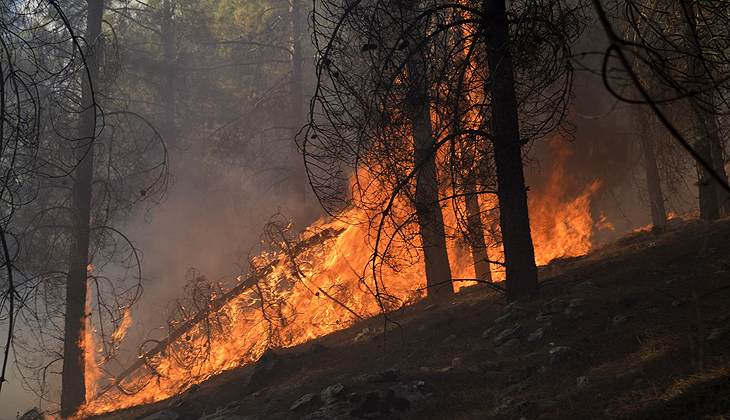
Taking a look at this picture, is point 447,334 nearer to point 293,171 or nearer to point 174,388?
point 174,388

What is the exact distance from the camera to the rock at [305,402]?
5.84 metres

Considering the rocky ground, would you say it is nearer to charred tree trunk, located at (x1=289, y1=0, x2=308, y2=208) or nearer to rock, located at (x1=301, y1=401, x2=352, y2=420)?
rock, located at (x1=301, y1=401, x2=352, y2=420)

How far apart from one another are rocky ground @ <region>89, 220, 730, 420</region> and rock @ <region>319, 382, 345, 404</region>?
0.03 metres

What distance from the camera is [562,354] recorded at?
5.16 m

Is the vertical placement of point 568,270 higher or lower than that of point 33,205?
lower

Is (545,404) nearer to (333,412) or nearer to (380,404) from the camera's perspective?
(380,404)

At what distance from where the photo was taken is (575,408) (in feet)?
13.4

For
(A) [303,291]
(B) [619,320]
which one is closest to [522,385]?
(B) [619,320]

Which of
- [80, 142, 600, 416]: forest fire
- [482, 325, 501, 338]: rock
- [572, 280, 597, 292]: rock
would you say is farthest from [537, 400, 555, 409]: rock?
[80, 142, 600, 416]: forest fire

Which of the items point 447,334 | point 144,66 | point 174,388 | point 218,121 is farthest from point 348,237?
point 218,121

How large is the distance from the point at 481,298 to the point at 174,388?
8.36 metres

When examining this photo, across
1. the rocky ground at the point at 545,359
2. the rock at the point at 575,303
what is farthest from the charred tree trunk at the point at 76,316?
the rock at the point at 575,303

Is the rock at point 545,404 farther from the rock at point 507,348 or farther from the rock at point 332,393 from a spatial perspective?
the rock at point 332,393

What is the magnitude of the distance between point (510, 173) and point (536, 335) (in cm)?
188
